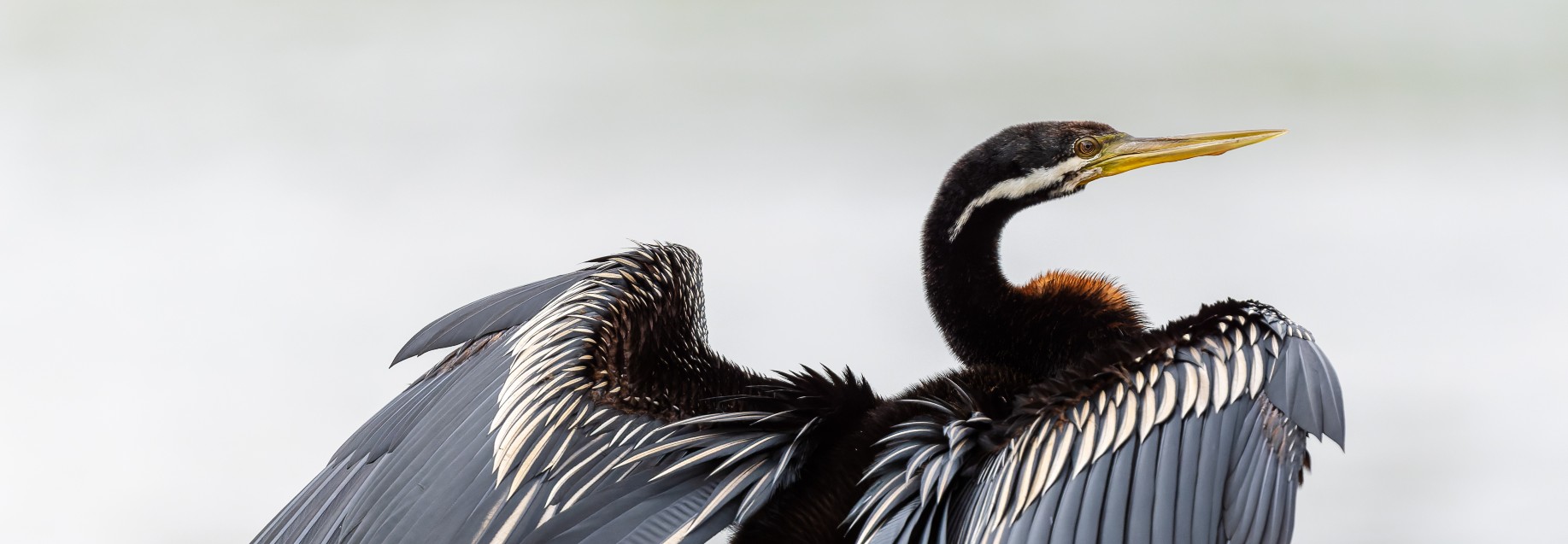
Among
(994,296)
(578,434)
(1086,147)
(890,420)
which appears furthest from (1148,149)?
(578,434)

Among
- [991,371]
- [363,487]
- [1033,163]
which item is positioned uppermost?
[1033,163]

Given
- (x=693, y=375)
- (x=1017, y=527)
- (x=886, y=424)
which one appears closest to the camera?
(x=1017, y=527)

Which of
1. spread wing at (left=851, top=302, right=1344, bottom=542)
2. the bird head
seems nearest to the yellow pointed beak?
the bird head

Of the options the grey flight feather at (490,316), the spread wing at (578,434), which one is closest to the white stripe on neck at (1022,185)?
the spread wing at (578,434)

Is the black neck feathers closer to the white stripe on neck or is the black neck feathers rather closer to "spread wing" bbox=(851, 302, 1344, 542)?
the white stripe on neck

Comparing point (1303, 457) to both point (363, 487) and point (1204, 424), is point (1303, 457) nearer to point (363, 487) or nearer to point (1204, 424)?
point (1204, 424)

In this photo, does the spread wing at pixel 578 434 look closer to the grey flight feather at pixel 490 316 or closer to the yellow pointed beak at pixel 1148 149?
the grey flight feather at pixel 490 316

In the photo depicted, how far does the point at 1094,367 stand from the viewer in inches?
26.1

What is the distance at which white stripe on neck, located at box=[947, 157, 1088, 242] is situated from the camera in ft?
2.84

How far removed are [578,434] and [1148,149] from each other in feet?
1.64

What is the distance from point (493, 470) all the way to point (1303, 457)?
498 mm

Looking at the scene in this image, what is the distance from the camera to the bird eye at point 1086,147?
89 centimetres

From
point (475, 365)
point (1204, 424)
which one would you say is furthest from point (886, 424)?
point (475, 365)

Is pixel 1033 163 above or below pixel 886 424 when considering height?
above
